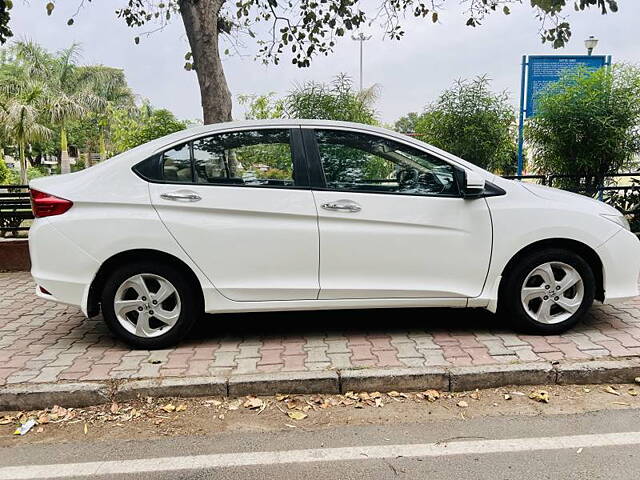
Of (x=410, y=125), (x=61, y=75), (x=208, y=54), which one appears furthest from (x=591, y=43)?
(x=61, y=75)

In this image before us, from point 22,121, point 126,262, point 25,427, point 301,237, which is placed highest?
point 22,121

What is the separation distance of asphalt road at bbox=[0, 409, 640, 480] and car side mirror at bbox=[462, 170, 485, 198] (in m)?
1.62

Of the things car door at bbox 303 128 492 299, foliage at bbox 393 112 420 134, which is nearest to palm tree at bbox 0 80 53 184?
foliage at bbox 393 112 420 134

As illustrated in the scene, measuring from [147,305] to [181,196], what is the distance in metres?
0.83

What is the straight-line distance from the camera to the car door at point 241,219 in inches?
157

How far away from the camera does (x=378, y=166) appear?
427cm

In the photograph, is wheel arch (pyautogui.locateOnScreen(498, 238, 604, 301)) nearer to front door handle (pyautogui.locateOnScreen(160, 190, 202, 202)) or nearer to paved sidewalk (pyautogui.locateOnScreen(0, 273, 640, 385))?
paved sidewalk (pyautogui.locateOnScreen(0, 273, 640, 385))

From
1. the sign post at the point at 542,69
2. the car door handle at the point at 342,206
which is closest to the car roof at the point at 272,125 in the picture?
the car door handle at the point at 342,206

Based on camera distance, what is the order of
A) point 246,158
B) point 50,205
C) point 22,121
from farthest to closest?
point 22,121, point 246,158, point 50,205

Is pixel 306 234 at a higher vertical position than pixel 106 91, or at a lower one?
lower

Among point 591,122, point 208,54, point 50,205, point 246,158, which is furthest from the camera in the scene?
point 591,122

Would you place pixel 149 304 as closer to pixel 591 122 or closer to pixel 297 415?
pixel 297 415

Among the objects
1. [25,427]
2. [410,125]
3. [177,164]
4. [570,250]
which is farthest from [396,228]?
[410,125]

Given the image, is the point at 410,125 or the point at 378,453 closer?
the point at 378,453
